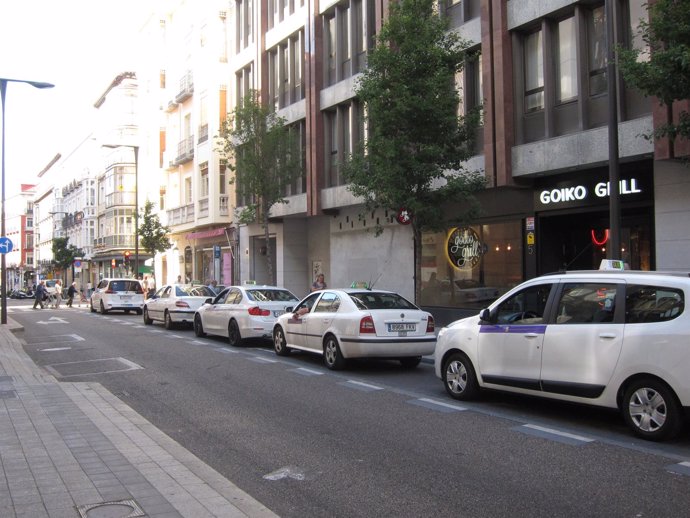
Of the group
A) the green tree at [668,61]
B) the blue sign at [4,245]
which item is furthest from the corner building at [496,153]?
the blue sign at [4,245]

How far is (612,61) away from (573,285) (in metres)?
6.11

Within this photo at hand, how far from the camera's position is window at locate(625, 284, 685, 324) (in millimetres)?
6793

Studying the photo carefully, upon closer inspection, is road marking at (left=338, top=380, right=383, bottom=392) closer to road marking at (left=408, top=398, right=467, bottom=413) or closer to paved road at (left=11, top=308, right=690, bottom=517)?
paved road at (left=11, top=308, right=690, bottom=517)

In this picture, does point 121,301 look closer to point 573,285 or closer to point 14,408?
point 14,408

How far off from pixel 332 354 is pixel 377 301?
124cm

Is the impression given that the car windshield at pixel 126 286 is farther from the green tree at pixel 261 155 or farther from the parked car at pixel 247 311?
the parked car at pixel 247 311

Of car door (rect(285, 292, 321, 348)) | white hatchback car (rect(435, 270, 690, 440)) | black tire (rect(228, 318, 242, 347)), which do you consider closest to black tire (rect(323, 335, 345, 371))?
car door (rect(285, 292, 321, 348))

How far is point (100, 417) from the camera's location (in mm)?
7633

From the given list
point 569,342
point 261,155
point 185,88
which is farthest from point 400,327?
point 185,88

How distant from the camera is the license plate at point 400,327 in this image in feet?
38.7

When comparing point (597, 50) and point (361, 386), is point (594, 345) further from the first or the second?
point (597, 50)

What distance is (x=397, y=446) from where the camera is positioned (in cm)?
675

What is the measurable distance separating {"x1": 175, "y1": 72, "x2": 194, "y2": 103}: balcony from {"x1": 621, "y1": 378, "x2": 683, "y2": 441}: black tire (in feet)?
117

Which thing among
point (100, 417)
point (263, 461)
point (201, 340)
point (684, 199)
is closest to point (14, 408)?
point (100, 417)
